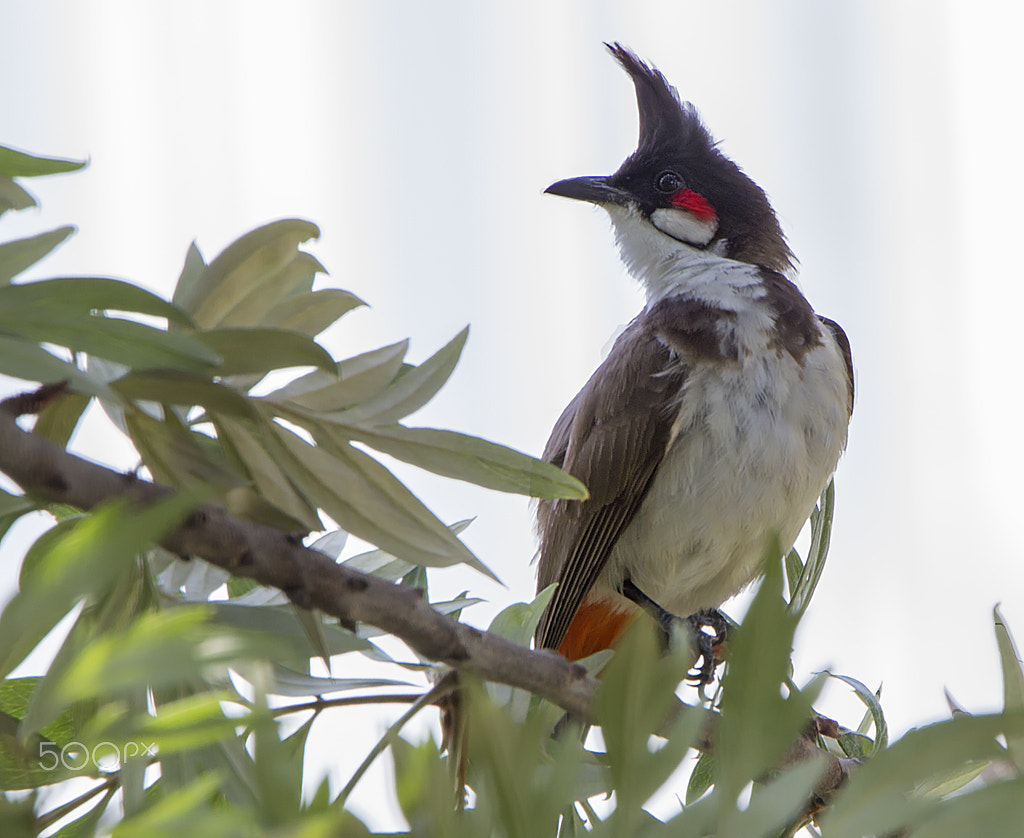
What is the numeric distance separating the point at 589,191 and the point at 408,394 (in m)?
2.40

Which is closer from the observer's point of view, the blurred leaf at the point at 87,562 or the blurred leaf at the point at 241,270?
the blurred leaf at the point at 87,562

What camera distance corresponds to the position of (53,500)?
0.49 meters

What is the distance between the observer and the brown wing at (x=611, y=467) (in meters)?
2.22

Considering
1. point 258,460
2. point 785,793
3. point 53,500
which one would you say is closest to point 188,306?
point 258,460

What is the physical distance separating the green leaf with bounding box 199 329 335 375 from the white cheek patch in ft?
7.71

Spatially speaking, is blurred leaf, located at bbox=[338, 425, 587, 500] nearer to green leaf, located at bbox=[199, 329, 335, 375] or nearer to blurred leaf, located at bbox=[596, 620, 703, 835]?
green leaf, located at bbox=[199, 329, 335, 375]

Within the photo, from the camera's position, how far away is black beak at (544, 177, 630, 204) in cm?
297

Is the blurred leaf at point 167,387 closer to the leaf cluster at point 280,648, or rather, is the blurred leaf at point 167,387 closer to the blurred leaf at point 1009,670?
the leaf cluster at point 280,648

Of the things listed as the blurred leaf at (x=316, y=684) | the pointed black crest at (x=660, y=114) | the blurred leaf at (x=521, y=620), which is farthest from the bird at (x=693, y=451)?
the blurred leaf at (x=316, y=684)

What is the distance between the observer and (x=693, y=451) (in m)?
2.20

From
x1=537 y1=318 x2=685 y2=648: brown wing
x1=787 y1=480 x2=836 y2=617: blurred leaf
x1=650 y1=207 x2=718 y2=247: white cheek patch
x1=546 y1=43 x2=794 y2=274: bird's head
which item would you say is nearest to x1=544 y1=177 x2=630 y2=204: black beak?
x1=546 y1=43 x2=794 y2=274: bird's head

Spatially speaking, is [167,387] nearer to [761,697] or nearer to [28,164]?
[28,164]

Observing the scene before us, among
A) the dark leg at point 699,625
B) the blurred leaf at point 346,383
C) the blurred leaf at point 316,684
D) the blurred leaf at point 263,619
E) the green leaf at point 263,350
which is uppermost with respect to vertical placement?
the green leaf at point 263,350

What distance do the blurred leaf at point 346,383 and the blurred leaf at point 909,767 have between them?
0.38 meters
